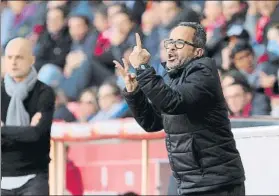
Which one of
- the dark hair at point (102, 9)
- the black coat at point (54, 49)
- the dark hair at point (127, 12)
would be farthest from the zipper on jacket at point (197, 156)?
the black coat at point (54, 49)

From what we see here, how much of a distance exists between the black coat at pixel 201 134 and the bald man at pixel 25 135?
1810 millimetres

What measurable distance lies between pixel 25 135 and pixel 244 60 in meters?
2.84

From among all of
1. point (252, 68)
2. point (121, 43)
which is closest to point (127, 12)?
point (121, 43)

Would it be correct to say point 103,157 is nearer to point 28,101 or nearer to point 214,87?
point 28,101

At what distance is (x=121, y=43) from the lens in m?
11.0

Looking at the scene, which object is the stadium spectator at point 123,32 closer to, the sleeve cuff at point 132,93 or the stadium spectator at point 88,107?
the stadium spectator at point 88,107

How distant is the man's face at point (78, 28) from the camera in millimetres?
11930

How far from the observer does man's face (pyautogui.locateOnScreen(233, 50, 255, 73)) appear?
9445 mm

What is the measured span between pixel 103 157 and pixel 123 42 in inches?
76.6

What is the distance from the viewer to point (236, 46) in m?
9.54

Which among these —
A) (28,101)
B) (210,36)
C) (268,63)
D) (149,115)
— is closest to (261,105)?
(268,63)

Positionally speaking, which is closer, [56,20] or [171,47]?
[171,47]

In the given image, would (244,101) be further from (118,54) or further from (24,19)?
(24,19)

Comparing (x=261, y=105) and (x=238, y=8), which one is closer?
(x=261, y=105)
